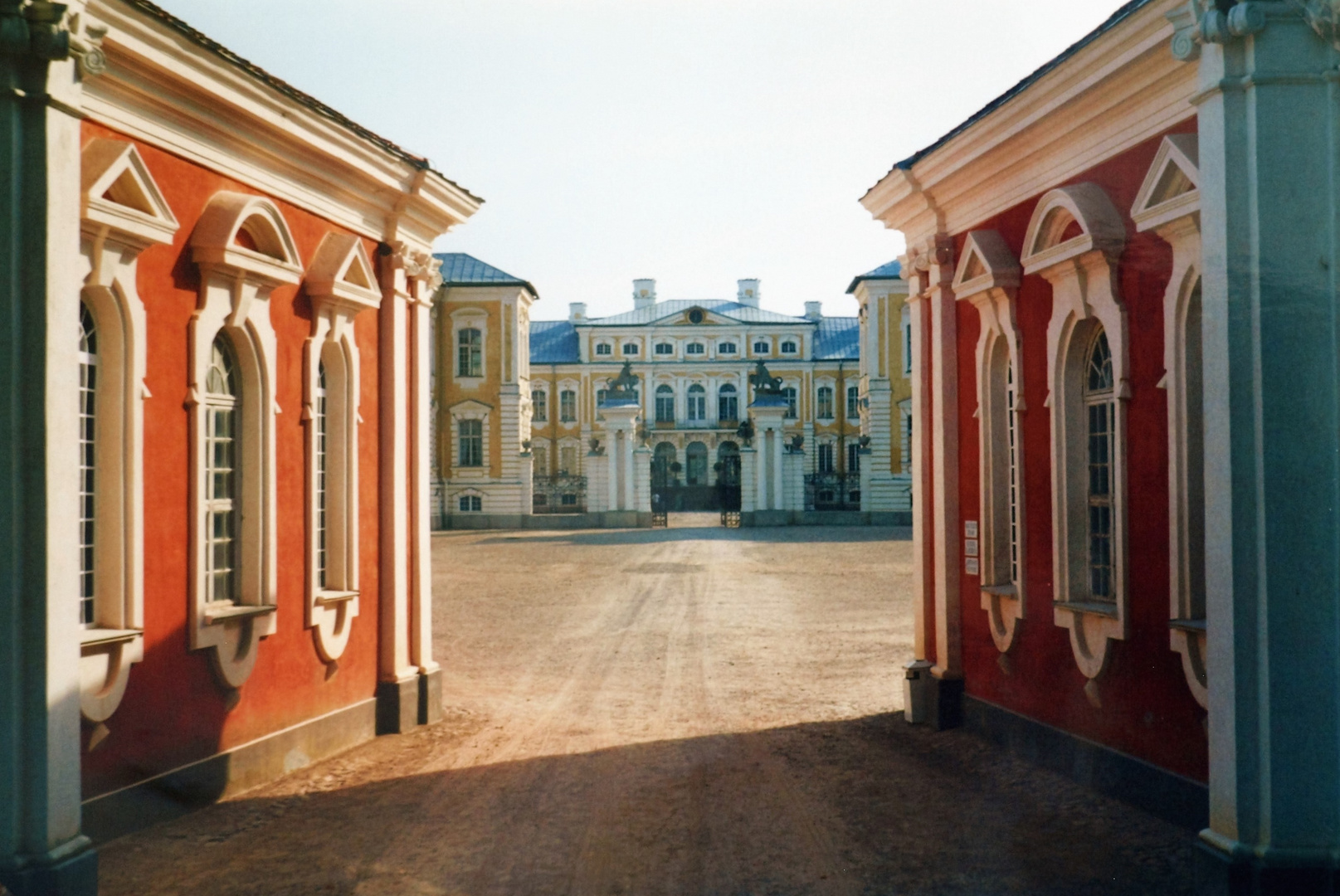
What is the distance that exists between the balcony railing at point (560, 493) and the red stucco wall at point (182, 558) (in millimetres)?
38531

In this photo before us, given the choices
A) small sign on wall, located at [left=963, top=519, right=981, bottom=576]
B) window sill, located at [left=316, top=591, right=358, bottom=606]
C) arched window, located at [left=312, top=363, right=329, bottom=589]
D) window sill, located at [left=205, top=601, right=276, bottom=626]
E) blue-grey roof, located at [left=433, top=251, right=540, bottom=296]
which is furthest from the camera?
blue-grey roof, located at [left=433, top=251, right=540, bottom=296]

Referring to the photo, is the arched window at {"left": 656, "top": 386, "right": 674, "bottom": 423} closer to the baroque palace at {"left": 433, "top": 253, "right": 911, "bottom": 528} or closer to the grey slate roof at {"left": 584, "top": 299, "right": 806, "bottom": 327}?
the baroque palace at {"left": 433, "top": 253, "right": 911, "bottom": 528}

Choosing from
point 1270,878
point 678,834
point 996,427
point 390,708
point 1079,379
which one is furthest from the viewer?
point 390,708

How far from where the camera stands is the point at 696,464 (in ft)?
200

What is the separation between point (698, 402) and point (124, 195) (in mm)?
55299

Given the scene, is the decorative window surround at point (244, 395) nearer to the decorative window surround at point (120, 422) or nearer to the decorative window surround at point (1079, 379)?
the decorative window surround at point (120, 422)

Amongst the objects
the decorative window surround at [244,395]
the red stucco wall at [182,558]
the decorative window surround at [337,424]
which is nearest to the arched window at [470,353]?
the decorative window surround at [337,424]

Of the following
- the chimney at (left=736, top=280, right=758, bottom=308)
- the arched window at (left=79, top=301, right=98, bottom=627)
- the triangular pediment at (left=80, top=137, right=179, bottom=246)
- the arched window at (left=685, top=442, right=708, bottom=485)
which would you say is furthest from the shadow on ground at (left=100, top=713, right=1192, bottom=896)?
the chimney at (left=736, top=280, right=758, bottom=308)

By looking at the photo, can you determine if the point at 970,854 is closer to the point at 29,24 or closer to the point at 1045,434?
the point at 1045,434

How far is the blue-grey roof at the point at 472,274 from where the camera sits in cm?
4178

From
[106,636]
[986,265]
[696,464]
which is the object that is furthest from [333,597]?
[696,464]

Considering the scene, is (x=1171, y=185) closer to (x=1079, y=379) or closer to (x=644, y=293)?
(x=1079, y=379)

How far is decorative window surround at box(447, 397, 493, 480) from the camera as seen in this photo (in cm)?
4212

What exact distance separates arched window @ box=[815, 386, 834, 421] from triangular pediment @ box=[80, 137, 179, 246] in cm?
5383
